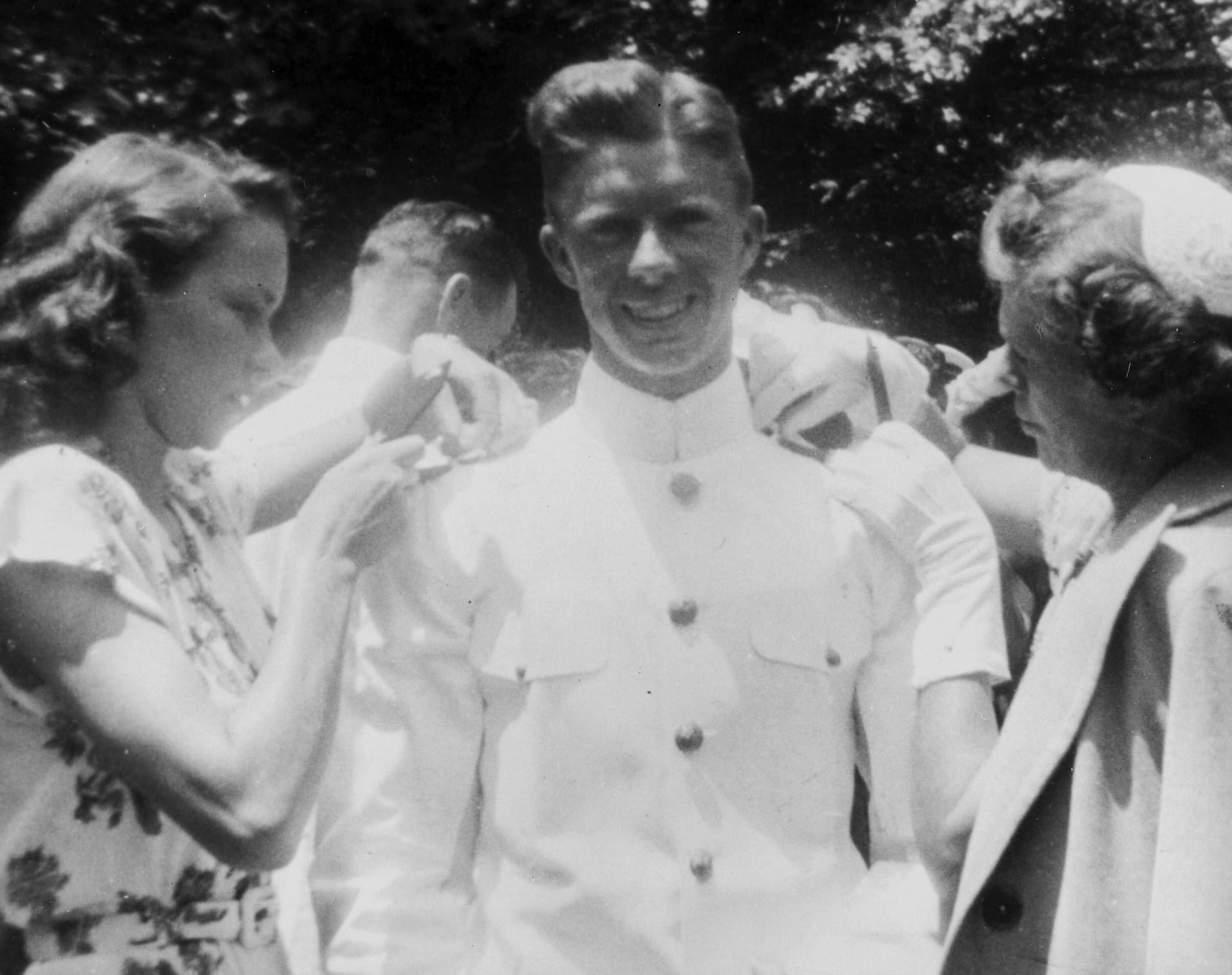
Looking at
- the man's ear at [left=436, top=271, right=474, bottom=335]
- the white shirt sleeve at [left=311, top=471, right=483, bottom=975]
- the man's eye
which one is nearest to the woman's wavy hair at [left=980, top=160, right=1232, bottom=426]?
the man's eye

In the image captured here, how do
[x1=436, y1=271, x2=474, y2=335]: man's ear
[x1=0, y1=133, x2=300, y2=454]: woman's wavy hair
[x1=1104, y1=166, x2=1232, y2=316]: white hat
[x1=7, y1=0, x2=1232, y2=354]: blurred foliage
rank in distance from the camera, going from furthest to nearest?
[x1=7, y1=0, x2=1232, y2=354]: blurred foliage → [x1=436, y1=271, x2=474, y2=335]: man's ear → [x1=0, y1=133, x2=300, y2=454]: woman's wavy hair → [x1=1104, y1=166, x2=1232, y2=316]: white hat

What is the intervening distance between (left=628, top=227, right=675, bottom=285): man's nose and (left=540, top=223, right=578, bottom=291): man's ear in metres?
0.18

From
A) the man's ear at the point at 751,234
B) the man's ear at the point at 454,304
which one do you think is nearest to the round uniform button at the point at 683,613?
the man's ear at the point at 751,234

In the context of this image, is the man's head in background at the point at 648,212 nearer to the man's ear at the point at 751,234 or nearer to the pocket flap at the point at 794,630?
the man's ear at the point at 751,234

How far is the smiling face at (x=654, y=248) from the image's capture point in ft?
7.20

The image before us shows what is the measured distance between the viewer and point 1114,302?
70.2 inches

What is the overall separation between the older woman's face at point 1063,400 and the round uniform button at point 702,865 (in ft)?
2.44

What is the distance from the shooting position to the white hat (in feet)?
5.76

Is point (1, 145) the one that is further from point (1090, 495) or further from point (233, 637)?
point (1090, 495)

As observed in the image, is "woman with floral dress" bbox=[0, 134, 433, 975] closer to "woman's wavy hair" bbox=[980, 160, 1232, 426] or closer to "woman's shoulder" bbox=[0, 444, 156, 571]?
"woman's shoulder" bbox=[0, 444, 156, 571]

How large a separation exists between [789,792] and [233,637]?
868 mm

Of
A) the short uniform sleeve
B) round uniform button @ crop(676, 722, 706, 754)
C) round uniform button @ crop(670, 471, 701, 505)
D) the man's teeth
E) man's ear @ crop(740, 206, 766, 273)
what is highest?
man's ear @ crop(740, 206, 766, 273)

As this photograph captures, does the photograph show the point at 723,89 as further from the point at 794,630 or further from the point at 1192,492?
the point at 1192,492

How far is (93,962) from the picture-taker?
1.84 meters
